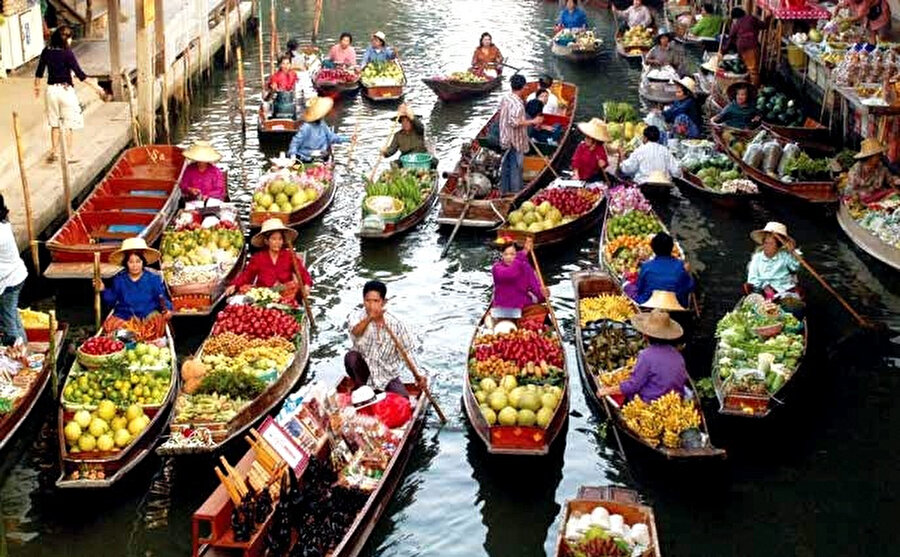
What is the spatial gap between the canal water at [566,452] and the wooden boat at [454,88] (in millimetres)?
5474

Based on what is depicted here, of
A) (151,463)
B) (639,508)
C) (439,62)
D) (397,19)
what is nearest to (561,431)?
(639,508)

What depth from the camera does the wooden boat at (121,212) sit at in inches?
551

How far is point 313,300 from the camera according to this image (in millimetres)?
14586

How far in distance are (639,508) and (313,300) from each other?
21.2ft

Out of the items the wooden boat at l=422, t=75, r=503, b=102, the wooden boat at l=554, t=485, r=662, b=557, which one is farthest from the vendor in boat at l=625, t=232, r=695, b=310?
the wooden boat at l=422, t=75, r=503, b=102

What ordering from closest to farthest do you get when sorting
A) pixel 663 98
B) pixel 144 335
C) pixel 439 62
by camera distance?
1. pixel 144 335
2. pixel 663 98
3. pixel 439 62

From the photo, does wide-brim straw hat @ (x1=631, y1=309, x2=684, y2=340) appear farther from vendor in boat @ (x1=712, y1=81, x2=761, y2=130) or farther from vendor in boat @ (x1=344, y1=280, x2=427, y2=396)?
vendor in boat @ (x1=712, y1=81, x2=761, y2=130)

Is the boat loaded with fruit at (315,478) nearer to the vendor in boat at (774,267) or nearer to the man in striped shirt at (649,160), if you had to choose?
the vendor in boat at (774,267)

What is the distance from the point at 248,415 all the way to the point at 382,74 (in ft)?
45.3

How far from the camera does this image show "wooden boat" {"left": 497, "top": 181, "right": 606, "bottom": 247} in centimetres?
1524

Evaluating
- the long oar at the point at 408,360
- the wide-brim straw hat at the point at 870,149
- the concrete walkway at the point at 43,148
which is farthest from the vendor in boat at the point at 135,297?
the wide-brim straw hat at the point at 870,149

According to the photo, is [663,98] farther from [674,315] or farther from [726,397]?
[726,397]

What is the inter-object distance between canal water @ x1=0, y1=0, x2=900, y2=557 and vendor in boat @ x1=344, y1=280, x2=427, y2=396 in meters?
0.69

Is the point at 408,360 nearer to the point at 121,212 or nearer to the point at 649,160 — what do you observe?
the point at 121,212
